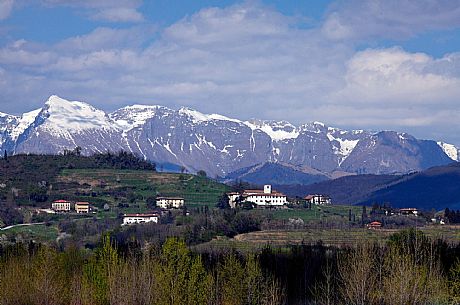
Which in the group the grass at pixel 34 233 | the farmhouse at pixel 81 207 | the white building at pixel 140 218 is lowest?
the grass at pixel 34 233

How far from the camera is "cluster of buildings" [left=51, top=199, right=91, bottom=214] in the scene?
629 feet

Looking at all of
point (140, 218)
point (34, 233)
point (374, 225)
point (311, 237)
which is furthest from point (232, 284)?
point (140, 218)

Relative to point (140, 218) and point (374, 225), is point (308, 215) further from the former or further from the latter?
point (140, 218)

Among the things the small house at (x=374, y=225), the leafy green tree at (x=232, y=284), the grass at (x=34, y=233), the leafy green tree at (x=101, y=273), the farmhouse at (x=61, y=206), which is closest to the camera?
the leafy green tree at (x=232, y=284)

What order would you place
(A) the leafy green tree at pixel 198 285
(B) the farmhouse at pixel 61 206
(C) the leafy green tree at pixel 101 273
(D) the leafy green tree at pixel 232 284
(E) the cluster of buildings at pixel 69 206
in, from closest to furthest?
(A) the leafy green tree at pixel 198 285 < (D) the leafy green tree at pixel 232 284 < (C) the leafy green tree at pixel 101 273 < (E) the cluster of buildings at pixel 69 206 < (B) the farmhouse at pixel 61 206

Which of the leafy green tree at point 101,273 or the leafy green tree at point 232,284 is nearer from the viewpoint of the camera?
the leafy green tree at point 232,284

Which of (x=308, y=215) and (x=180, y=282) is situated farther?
(x=308, y=215)

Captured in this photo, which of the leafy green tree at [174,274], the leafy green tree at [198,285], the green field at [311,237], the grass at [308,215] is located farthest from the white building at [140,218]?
the leafy green tree at [198,285]

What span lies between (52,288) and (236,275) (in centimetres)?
1388

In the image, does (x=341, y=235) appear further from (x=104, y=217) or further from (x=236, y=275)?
(x=236, y=275)

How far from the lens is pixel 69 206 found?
193875 millimetres

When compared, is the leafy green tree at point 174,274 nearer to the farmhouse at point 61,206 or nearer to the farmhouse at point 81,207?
the farmhouse at point 81,207

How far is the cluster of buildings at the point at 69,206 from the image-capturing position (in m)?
192

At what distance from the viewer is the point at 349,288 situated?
67.5 metres
